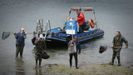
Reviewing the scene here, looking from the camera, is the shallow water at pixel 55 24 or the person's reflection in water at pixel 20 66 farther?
the shallow water at pixel 55 24

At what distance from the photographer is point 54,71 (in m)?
22.4

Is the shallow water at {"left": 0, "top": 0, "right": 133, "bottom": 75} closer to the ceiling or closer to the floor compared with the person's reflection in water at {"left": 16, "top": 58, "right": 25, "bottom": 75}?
closer to the ceiling

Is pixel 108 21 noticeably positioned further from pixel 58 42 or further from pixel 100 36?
pixel 58 42

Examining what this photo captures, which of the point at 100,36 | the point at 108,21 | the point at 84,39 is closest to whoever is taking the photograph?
the point at 84,39

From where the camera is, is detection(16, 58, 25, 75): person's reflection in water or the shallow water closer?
detection(16, 58, 25, 75): person's reflection in water

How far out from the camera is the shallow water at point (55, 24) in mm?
25406

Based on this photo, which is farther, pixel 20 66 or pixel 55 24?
pixel 55 24

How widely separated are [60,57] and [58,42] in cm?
258

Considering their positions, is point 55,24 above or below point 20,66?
above

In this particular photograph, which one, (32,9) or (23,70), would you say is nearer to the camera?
(23,70)

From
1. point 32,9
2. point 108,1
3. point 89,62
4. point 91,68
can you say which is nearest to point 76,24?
point 89,62

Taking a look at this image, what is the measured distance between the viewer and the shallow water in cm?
2541

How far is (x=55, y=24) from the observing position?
146 ft

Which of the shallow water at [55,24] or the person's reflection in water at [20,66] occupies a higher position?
the shallow water at [55,24]
